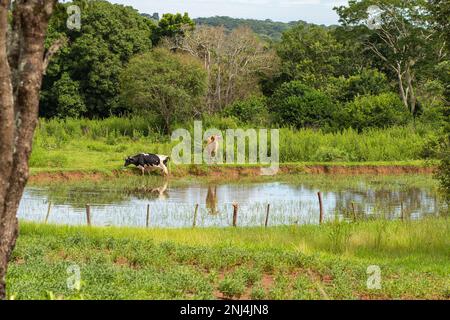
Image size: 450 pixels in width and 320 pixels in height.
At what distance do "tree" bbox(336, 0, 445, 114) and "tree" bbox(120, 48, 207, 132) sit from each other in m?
12.5

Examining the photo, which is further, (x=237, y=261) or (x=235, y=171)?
(x=235, y=171)

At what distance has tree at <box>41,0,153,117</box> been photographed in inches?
1426

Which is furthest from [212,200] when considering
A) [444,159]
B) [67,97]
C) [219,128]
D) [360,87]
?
[360,87]

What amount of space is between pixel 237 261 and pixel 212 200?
10.0 metres

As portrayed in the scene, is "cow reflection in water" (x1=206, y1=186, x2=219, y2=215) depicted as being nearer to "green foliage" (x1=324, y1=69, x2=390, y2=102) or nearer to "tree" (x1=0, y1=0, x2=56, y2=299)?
"tree" (x1=0, y1=0, x2=56, y2=299)

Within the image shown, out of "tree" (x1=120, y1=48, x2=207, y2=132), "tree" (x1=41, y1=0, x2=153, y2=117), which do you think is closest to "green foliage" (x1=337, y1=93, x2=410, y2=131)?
"tree" (x1=120, y1=48, x2=207, y2=132)

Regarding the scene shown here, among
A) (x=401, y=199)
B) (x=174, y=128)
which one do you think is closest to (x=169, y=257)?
(x=401, y=199)

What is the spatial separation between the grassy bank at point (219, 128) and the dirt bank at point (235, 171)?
1.49 ft

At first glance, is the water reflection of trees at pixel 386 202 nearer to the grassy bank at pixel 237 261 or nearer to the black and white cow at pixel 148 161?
A: the grassy bank at pixel 237 261

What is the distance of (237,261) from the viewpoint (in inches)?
447

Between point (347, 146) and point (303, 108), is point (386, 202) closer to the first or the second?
point (347, 146)

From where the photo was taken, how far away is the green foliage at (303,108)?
3559 cm

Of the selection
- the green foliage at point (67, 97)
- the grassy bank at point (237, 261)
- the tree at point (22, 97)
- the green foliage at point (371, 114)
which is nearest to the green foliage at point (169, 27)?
the green foliage at point (67, 97)
